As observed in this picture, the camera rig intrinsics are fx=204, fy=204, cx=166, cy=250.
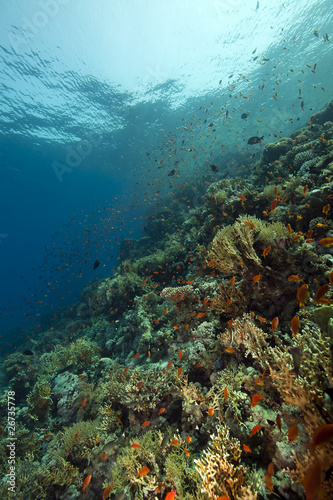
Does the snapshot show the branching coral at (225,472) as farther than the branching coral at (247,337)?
No

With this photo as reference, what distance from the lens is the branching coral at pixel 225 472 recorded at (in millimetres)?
2312

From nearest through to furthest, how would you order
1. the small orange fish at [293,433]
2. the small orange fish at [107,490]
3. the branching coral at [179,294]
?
the small orange fish at [293,433] → the small orange fish at [107,490] → the branching coral at [179,294]

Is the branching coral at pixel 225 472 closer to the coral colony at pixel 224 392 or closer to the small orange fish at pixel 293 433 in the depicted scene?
the coral colony at pixel 224 392

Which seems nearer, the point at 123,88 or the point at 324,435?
the point at 324,435

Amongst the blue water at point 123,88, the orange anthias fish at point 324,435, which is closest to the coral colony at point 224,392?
the orange anthias fish at point 324,435

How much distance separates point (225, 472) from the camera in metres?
2.47

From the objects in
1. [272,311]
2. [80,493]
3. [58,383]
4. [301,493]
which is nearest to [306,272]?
[272,311]

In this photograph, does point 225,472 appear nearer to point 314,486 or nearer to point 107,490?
point 314,486

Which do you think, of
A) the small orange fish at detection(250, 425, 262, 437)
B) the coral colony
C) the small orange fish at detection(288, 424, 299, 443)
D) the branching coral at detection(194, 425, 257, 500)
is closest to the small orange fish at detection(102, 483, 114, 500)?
the coral colony

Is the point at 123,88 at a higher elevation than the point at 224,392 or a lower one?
higher

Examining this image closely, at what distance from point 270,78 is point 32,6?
34682 millimetres

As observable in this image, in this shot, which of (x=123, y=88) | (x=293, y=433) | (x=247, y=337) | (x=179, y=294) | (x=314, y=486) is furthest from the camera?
(x=123, y=88)

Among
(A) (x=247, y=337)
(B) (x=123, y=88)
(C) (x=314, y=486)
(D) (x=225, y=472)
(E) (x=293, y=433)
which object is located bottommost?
(D) (x=225, y=472)

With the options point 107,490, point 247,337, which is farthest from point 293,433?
point 107,490
